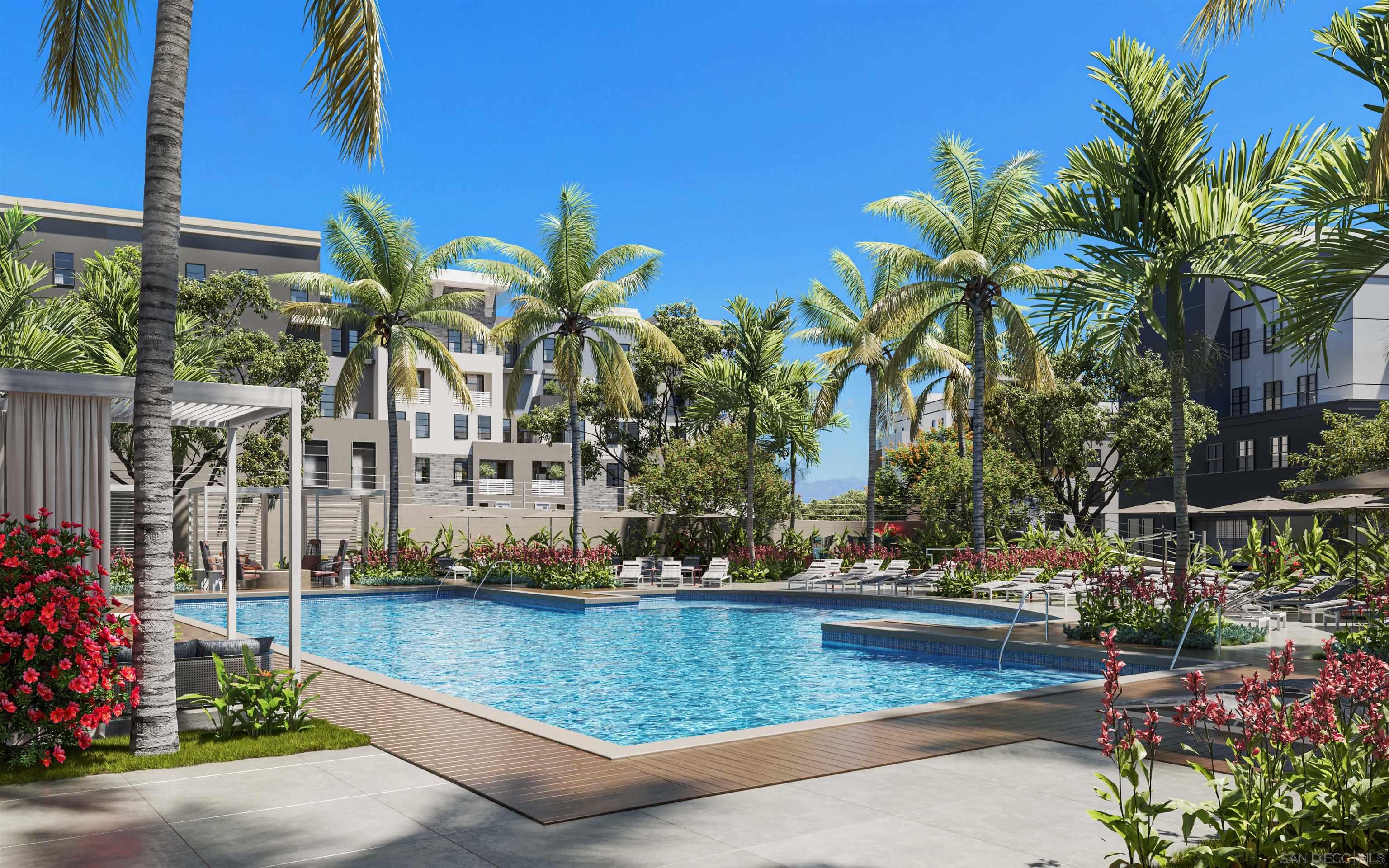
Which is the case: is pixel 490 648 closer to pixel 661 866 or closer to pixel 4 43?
pixel 4 43

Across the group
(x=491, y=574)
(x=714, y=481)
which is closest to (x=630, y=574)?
(x=491, y=574)

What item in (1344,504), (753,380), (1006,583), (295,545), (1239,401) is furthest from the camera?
(1239,401)

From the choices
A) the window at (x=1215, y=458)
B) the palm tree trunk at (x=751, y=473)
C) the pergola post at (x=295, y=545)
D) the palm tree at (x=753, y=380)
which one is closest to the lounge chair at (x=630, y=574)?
the palm tree trunk at (x=751, y=473)

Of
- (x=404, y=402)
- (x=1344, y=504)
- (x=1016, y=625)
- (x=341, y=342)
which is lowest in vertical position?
(x=1016, y=625)

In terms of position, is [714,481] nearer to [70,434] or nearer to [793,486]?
[793,486]

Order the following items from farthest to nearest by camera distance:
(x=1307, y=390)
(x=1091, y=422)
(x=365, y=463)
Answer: (x=365, y=463) < (x=1307, y=390) < (x=1091, y=422)

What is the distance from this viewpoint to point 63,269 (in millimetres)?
43500

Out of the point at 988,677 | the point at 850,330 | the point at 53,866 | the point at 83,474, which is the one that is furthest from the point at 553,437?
the point at 53,866

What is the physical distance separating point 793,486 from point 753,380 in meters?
5.79

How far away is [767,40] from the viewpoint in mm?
29922

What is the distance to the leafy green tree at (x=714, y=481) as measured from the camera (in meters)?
30.4

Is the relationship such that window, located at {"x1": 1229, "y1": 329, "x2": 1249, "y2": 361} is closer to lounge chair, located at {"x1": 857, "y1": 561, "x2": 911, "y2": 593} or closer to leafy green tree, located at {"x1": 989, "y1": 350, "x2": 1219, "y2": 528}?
leafy green tree, located at {"x1": 989, "y1": 350, "x2": 1219, "y2": 528}

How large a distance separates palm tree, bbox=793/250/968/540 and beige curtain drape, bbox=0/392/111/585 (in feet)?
68.2

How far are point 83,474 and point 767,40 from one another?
84.2 feet
